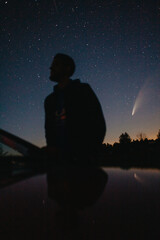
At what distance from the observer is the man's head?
7.01 ft

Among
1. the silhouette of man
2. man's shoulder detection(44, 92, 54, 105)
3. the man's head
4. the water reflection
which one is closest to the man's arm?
the silhouette of man

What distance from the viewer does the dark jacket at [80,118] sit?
1604 millimetres

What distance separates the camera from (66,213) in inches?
10.5

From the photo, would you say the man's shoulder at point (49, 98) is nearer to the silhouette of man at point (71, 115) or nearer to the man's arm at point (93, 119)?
the silhouette of man at point (71, 115)

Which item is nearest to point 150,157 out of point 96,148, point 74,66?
point 96,148

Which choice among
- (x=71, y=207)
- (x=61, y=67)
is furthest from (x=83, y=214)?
(x=61, y=67)

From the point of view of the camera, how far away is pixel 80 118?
1.92 meters

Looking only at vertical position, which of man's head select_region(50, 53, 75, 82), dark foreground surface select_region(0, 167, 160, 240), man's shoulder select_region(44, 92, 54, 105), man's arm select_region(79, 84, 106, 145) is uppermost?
man's head select_region(50, 53, 75, 82)

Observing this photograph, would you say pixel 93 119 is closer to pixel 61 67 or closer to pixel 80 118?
pixel 80 118

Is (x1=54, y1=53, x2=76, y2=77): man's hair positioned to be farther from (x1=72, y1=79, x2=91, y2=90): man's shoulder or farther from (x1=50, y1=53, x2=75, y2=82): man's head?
(x1=72, y1=79, x2=91, y2=90): man's shoulder

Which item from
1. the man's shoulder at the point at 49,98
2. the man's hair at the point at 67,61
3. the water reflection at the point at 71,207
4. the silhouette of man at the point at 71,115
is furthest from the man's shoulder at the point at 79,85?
the water reflection at the point at 71,207

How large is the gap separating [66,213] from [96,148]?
1.33 m

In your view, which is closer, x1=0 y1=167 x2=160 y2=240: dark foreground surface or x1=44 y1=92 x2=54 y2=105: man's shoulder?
x1=0 y1=167 x2=160 y2=240: dark foreground surface

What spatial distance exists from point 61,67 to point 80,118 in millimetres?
894
